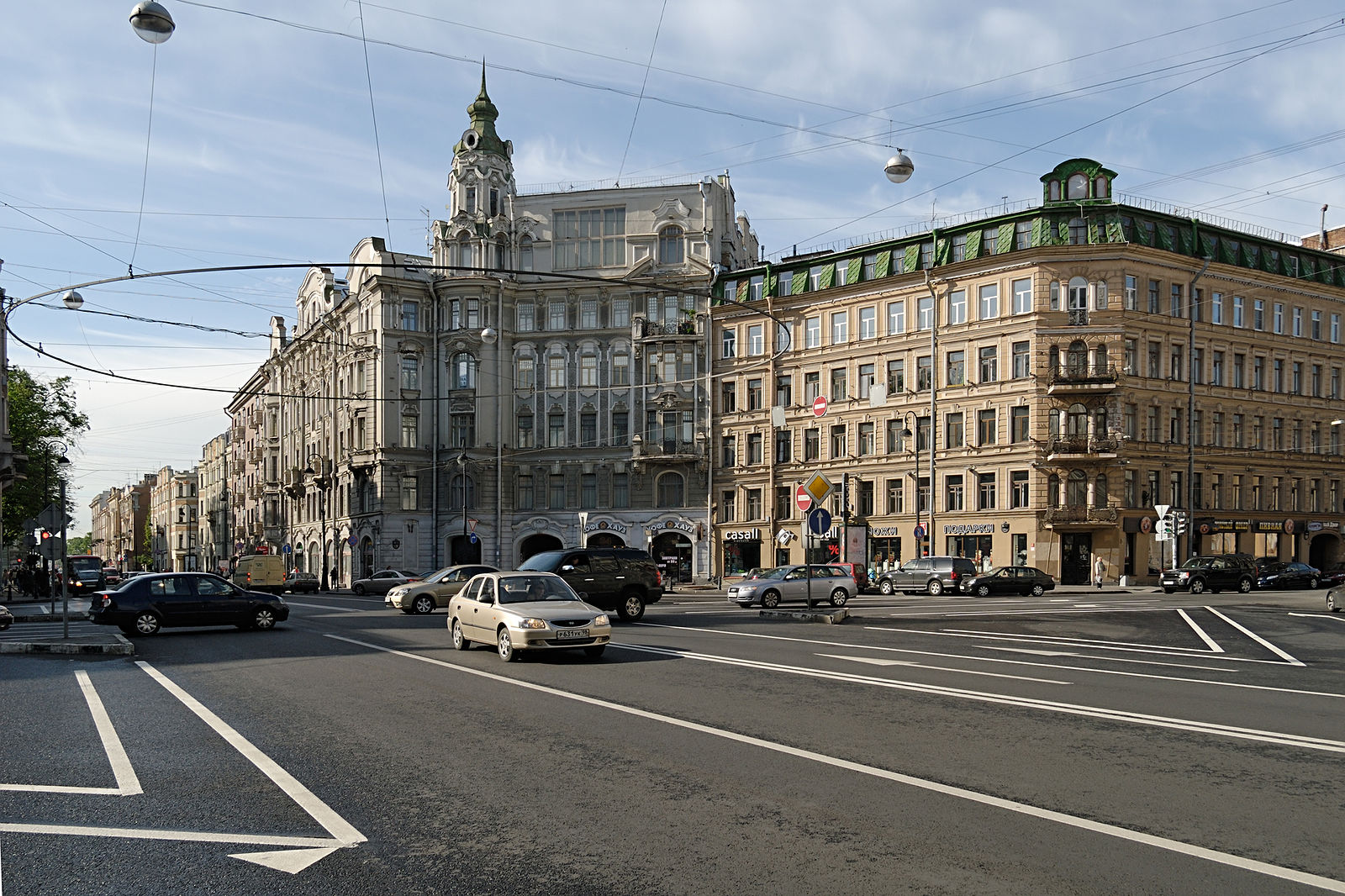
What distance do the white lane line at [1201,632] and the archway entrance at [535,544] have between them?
4157 cm

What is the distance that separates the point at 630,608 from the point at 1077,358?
108ft

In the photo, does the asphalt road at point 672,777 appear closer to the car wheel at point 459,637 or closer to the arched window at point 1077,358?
the car wheel at point 459,637

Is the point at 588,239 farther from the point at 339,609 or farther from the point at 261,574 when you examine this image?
the point at 339,609

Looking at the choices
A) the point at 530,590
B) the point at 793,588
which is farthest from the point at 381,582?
the point at 530,590

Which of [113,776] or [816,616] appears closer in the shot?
[113,776]

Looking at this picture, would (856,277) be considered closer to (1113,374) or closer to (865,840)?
(1113,374)

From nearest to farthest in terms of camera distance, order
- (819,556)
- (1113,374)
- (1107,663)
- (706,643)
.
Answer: (1107,663) → (706,643) → (1113,374) → (819,556)

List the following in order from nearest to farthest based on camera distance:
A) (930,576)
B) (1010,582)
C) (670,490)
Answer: (1010,582) → (930,576) → (670,490)

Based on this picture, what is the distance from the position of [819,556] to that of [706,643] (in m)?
38.3

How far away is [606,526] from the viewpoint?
65375mm

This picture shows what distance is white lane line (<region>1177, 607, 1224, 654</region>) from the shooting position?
812 inches

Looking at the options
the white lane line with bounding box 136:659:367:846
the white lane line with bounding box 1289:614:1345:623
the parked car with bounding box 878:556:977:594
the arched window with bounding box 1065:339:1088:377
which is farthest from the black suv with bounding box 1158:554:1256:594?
the white lane line with bounding box 136:659:367:846

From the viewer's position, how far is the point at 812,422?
202 ft

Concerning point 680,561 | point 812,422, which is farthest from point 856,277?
point 680,561
